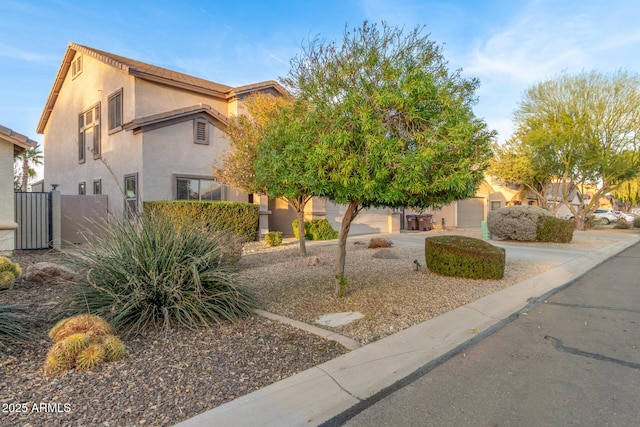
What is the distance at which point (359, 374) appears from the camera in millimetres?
3811

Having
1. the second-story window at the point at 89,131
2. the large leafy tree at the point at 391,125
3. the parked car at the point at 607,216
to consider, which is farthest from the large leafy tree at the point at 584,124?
the second-story window at the point at 89,131

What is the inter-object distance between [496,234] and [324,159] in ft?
50.6

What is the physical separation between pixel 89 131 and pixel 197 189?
294 inches

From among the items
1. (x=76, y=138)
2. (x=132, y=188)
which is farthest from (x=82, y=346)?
(x=76, y=138)

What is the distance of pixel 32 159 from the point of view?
33.0 meters

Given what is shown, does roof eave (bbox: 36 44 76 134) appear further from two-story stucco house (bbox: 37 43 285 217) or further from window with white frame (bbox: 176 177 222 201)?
window with white frame (bbox: 176 177 222 201)

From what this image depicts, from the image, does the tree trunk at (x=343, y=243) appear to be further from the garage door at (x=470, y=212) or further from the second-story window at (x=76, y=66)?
the garage door at (x=470, y=212)

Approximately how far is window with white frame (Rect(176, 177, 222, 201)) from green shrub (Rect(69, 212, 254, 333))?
9.45m

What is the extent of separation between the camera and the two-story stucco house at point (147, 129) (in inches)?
556

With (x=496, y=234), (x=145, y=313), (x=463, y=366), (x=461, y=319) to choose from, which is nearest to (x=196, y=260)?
(x=145, y=313)

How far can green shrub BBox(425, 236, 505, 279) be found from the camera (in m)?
8.36

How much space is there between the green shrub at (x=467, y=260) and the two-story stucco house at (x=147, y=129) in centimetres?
845

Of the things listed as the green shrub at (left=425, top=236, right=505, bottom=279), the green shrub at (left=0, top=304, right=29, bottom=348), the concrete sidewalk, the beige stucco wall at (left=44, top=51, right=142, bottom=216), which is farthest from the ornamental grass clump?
the beige stucco wall at (left=44, top=51, right=142, bottom=216)

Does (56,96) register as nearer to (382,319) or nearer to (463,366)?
(382,319)
